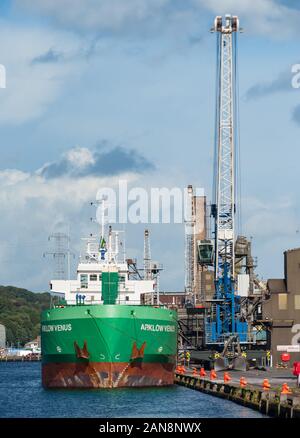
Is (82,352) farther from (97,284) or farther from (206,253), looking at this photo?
(206,253)

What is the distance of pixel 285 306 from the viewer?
11238cm

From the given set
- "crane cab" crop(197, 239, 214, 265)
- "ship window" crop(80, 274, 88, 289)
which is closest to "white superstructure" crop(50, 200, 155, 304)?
"ship window" crop(80, 274, 88, 289)

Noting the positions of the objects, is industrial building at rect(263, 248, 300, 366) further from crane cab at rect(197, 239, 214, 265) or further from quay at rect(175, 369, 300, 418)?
quay at rect(175, 369, 300, 418)

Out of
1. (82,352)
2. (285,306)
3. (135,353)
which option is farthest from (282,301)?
(82,352)

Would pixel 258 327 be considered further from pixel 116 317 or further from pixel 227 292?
pixel 116 317

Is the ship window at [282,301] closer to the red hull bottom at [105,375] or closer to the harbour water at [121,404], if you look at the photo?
the red hull bottom at [105,375]

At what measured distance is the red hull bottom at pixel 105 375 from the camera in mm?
70000

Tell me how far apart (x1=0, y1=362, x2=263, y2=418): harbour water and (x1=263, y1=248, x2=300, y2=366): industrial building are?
38.5 metres

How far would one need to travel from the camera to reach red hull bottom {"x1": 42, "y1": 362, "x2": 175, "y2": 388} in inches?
2756

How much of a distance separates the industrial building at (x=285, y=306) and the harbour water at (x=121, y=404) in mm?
38548

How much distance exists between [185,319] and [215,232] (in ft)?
53.9
